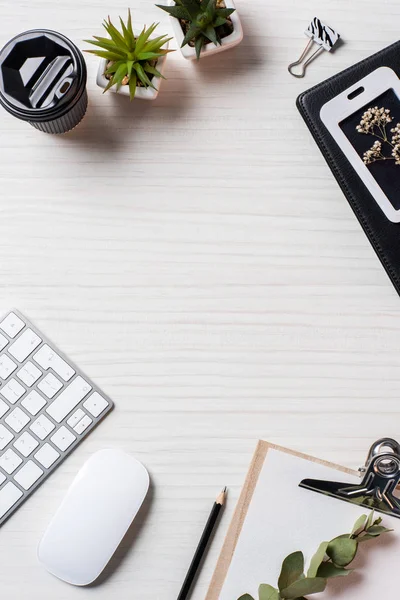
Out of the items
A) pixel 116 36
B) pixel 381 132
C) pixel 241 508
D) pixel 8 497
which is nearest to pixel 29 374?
pixel 8 497

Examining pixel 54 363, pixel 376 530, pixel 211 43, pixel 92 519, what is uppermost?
pixel 211 43

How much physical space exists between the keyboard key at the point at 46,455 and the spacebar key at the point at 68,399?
33mm

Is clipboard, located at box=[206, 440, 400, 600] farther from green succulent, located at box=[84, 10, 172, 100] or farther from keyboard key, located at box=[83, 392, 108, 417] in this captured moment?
green succulent, located at box=[84, 10, 172, 100]

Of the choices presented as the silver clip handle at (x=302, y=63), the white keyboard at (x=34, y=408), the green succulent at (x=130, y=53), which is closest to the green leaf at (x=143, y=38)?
the green succulent at (x=130, y=53)

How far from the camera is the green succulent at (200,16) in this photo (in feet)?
2.33

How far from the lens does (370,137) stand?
75 cm

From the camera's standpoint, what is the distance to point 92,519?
71 cm

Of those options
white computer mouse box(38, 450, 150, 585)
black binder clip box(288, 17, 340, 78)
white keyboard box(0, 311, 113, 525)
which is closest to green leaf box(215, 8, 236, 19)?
black binder clip box(288, 17, 340, 78)

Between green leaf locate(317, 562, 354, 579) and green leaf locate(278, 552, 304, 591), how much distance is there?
2 cm

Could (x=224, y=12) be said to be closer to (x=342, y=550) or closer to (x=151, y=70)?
(x=151, y=70)

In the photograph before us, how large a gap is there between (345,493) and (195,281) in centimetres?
29

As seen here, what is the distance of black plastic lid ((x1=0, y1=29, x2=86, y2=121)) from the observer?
2.30 feet

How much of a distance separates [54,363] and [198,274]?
194 millimetres

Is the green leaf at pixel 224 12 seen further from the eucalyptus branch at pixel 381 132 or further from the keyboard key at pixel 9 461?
the keyboard key at pixel 9 461
